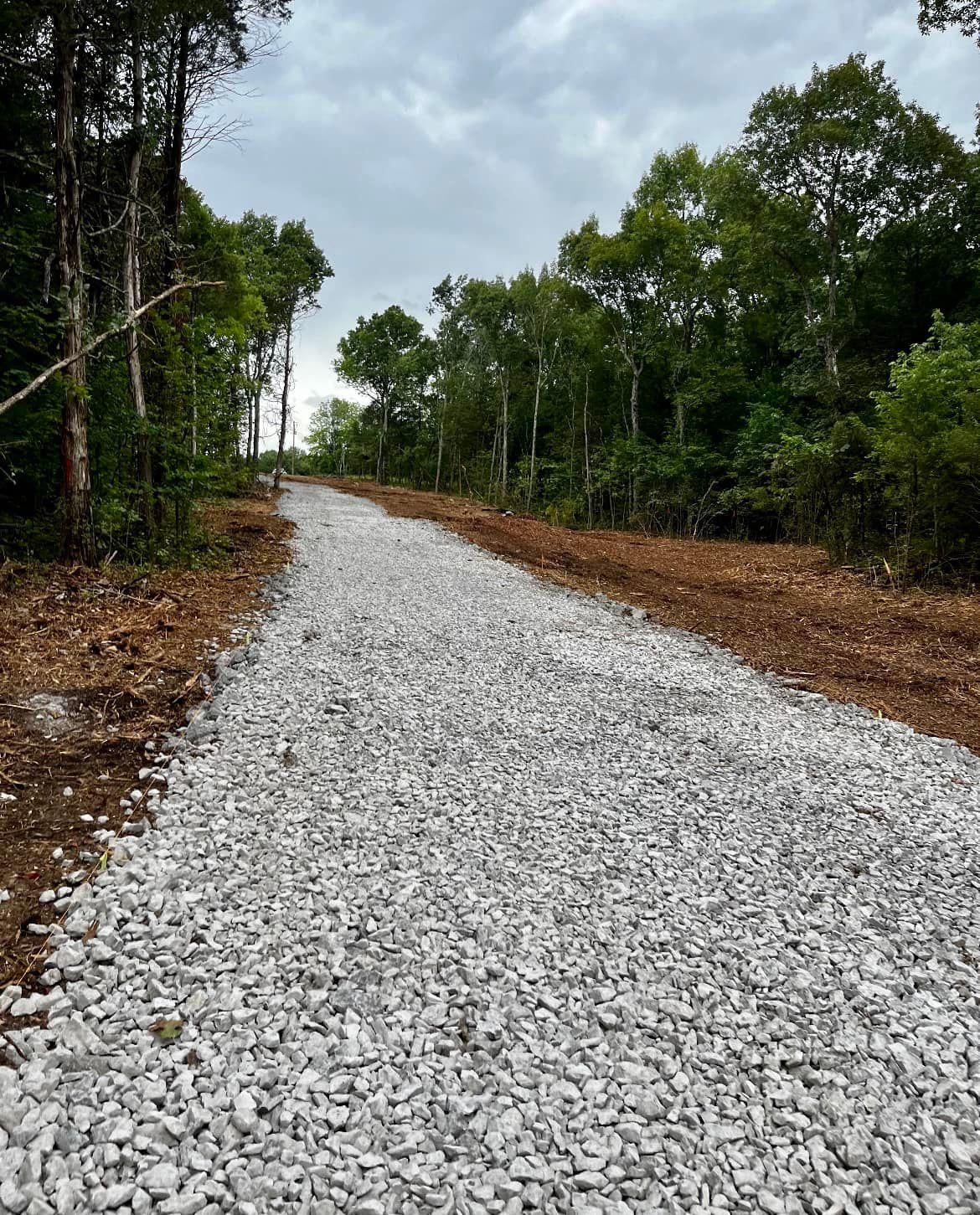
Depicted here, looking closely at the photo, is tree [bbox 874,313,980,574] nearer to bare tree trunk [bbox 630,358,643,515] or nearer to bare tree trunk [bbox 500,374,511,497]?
bare tree trunk [bbox 630,358,643,515]

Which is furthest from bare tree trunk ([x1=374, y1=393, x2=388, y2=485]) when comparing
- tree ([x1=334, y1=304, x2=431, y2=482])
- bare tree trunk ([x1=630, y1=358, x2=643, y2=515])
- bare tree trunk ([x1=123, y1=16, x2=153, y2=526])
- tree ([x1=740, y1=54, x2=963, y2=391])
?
bare tree trunk ([x1=123, y1=16, x2=153, y2=526])

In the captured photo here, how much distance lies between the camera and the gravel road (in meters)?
1.66

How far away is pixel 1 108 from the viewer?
699 cm

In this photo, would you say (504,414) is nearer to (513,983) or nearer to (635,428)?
(635,428)

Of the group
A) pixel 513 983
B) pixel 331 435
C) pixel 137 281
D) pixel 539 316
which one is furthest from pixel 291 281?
pixel 331 435

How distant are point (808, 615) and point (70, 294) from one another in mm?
9657

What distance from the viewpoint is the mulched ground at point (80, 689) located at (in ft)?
9.00

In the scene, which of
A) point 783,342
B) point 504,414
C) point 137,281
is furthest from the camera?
point 504,414

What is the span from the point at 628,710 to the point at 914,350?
9958 mm

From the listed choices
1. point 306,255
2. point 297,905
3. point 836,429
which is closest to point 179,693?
point 297,905

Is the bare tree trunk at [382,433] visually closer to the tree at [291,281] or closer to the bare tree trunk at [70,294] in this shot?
the tree at [291,281]

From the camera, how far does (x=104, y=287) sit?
29.5ft

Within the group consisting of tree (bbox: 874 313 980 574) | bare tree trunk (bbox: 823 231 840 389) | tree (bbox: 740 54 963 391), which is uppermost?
tree (bbox: 740 54 963 391)

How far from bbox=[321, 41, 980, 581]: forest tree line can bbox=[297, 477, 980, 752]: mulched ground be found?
1342mm
